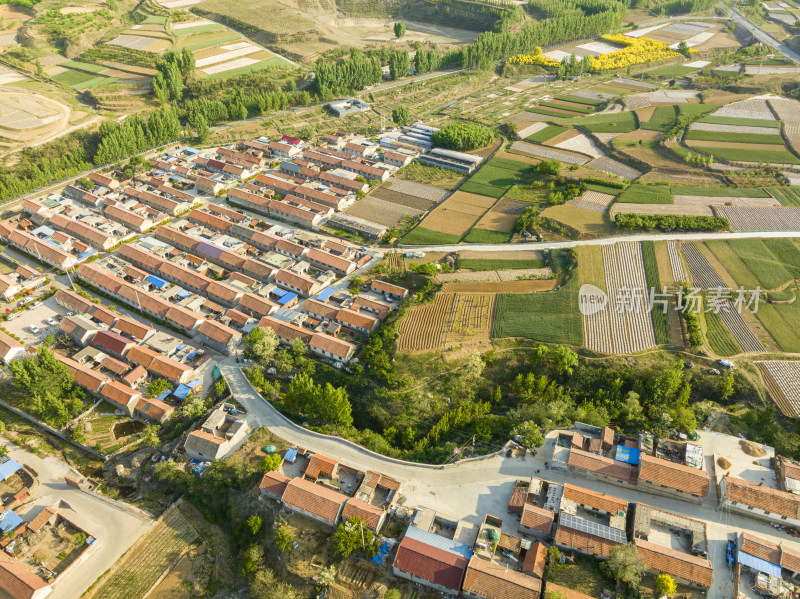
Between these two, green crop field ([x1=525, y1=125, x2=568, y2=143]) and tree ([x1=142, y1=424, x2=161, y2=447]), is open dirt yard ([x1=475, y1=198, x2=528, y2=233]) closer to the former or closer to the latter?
green crop field ([x1=525, y1=125, x2=568, y2=143])

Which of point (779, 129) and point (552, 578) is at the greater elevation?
point (779, 129)

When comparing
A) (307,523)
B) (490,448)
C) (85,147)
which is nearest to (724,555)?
(490,448)

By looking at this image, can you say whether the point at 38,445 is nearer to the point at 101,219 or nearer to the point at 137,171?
the point at 101,219

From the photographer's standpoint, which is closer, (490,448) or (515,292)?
(490,448)

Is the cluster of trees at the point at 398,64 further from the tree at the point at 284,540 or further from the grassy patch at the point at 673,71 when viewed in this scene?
the tree at the point at 284,540

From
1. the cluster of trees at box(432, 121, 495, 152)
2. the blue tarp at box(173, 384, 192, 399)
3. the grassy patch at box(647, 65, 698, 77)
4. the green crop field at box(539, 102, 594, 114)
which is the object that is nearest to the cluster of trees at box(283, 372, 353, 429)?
the blue tarp at box(173, 384, 192, 399)

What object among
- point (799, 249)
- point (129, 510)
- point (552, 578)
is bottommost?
point (129, 510)
